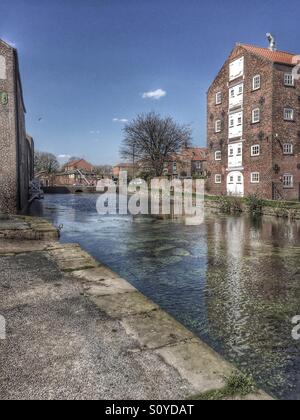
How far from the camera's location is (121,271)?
822 cm

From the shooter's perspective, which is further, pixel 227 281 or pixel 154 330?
pixel 227 281

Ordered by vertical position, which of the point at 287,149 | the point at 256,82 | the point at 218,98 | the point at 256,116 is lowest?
the point at 287,149

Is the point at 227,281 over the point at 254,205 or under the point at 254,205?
under

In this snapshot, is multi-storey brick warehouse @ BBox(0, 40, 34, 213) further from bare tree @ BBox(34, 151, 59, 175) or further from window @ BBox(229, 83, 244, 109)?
bare tree @ BBox(34, 151, 59, 175)

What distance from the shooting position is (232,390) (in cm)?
277

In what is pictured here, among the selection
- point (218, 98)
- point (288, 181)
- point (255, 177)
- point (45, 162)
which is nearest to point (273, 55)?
point (218, 98)

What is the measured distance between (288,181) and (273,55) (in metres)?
10.5

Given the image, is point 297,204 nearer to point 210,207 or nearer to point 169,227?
point 210,207

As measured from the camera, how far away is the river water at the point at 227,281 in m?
4.23

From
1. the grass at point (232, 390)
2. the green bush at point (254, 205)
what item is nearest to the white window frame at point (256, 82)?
the green bush at point (254, 205)

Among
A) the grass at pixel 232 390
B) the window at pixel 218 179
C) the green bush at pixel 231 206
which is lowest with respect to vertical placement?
the grass at pixel 232 390

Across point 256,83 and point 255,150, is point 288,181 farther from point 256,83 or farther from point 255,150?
point 256,83

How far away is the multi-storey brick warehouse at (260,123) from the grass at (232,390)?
2480cm

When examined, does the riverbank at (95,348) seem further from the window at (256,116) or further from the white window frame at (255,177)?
the window at (256,116)
